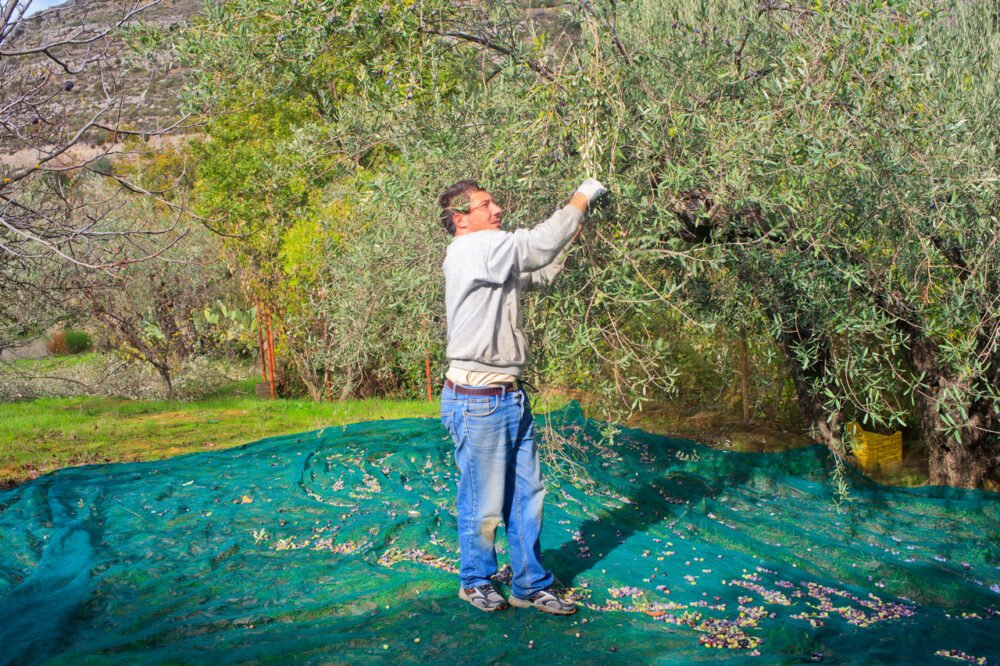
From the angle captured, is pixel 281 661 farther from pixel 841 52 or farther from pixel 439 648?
pixel 841 52

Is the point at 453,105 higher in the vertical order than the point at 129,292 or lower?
higher

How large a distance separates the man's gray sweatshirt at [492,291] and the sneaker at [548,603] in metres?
1.03

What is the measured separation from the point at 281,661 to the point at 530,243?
6.67 ft

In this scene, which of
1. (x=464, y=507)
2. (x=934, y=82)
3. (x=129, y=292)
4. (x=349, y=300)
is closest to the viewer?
(x=464, y=507)

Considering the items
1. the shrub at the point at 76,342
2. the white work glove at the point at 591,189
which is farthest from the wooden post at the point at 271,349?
the shrub at the point at 76,342

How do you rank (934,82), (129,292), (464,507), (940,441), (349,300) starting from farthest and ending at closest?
(129,292) < (940,441) < (349,300) < (934,82) < (464,507)

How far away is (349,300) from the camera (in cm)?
569

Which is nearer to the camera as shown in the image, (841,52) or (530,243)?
(530,243)

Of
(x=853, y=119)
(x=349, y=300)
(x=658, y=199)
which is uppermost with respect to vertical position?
(x=853, y=119)

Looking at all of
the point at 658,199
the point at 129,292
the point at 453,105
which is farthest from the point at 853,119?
the point at 129,292

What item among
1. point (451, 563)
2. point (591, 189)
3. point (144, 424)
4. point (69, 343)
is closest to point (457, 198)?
point (591, 189)

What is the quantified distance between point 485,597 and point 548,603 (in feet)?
0.96

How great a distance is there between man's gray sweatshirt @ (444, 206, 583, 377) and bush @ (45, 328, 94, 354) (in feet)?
53.8

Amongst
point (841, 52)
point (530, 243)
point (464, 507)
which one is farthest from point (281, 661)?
point (841, 52)
